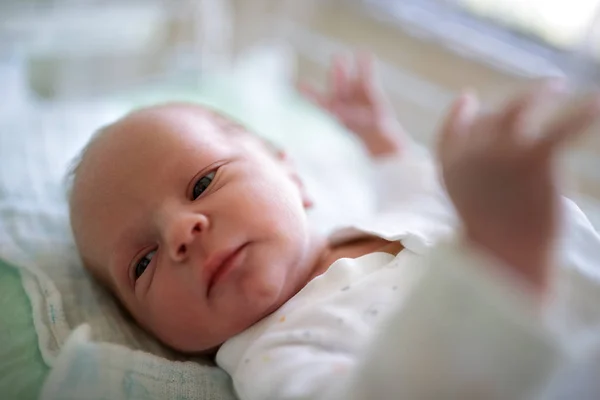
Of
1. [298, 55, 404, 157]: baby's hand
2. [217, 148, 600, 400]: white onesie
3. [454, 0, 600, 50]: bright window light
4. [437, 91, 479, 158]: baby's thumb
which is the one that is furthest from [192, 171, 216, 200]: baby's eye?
[454, 0, 600, 50]: bright window light

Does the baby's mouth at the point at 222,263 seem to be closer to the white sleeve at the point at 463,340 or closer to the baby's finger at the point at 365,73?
the white sleeve at the point at 463,340

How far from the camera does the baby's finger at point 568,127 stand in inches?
17.5

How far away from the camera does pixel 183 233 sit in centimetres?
68

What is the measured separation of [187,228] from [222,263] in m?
0.06

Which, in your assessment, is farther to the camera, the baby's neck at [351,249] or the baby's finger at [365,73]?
the baby's finger at [365,73]

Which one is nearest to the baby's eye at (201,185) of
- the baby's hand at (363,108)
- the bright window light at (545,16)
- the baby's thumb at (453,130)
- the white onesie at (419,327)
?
the white onesie at (419,327)

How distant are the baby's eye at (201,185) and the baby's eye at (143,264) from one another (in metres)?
0.09

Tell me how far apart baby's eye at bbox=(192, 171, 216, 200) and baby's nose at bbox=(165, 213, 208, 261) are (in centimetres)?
6

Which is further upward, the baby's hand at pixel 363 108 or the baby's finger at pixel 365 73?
the baby's finger at pixel 365 73

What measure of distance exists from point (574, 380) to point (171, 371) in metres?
0.43

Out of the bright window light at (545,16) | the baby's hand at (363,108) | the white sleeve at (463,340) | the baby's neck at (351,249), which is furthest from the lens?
the bright window light at (545,16)

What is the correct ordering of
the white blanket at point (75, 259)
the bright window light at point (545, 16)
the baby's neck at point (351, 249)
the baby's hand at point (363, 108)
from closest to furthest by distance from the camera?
the white blanket at point (75, 259) < the baby's neck at point (351, 249) < the baby's hand at point (363, 108) < the bright window light at point (545, 16)

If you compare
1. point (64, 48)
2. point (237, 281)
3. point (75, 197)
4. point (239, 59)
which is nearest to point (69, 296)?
point (75, 197)

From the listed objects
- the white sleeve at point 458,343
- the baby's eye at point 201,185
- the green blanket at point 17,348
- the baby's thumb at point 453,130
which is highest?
the baby's thumb at point 453,130
